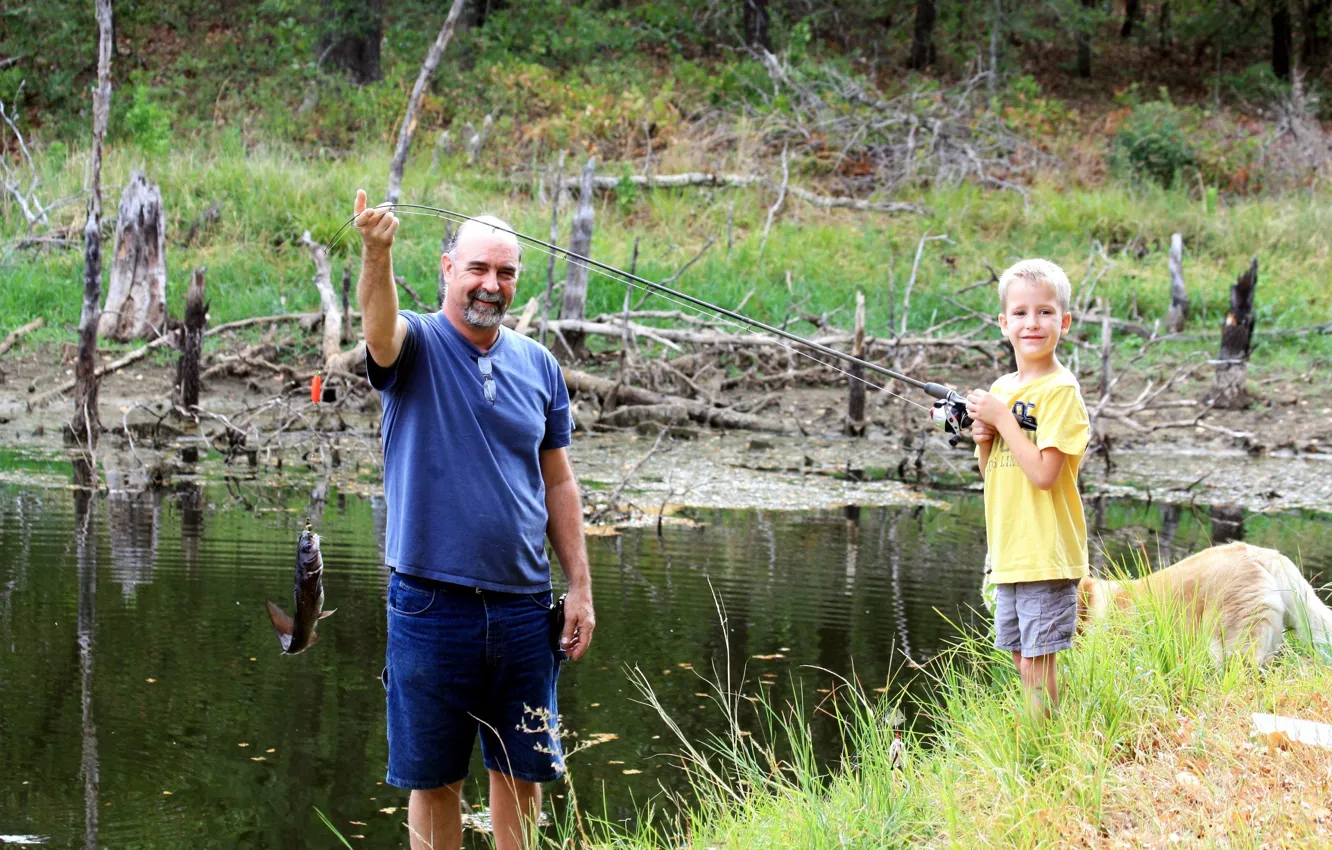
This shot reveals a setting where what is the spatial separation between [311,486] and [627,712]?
500cm

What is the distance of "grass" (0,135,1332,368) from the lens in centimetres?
1443

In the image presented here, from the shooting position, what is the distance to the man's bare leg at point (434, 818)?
11.2 ft

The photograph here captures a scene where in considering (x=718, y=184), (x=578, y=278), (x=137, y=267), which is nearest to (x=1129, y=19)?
(x=718, y=184)

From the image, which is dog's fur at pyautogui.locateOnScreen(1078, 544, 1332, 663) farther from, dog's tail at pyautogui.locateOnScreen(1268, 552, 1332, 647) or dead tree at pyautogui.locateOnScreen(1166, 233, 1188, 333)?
dead tree at pyautogui.locateOnScreen(1166, 233, 1188, 333)

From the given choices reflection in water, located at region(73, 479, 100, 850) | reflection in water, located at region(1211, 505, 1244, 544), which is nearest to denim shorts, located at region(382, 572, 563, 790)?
reflection in water, located at region(73, 479, 100, 850)

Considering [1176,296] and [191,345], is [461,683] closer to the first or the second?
[191,345]

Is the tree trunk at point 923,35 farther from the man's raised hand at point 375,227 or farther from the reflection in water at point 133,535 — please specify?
the man's raised hand at point 375,227

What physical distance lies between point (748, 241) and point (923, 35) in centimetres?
1114

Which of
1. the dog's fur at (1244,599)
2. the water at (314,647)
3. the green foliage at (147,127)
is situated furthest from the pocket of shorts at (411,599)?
the green foliage at (147,127)

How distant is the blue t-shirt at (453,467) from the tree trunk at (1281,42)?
25.4 metres

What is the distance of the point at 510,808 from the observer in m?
3.55

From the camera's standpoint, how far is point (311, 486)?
9.56m

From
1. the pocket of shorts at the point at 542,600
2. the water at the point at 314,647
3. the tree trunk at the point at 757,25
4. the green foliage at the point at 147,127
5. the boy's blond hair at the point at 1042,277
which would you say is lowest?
the water at the point at 314,647

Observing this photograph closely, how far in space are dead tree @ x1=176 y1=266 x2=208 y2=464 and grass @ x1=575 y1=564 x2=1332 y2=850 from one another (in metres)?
7.36
